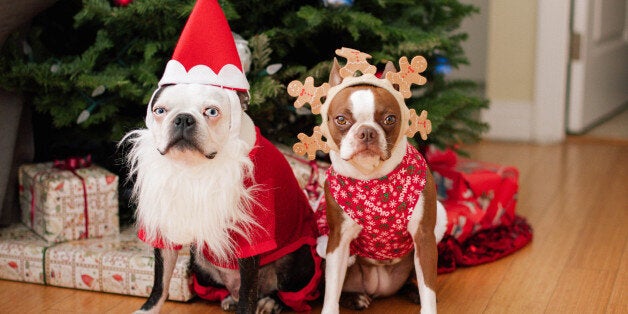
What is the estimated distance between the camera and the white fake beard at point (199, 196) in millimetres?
1536

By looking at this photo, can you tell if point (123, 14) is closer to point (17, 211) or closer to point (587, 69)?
point (17, 211)

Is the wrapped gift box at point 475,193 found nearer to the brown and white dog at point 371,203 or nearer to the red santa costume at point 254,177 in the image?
the brown and white dog at point 371,203

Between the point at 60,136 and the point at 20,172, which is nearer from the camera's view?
the point at 20,172

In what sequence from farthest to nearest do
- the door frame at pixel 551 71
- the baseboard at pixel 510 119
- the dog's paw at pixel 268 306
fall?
the baseboard at pixel 510 119 < the door frame at pixel 551 71 < the dog's paw at pixel 268 306

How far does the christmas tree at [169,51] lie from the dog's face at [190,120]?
40 cm

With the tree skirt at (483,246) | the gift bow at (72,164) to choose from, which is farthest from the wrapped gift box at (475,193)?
the gift bow at (72,164)

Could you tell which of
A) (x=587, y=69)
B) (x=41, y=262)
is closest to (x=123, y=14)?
(x=41, y=262)

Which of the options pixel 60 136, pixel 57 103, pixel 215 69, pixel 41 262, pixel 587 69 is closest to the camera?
pixel 215 69

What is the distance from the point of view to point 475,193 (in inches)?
88.9

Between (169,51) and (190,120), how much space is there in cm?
70

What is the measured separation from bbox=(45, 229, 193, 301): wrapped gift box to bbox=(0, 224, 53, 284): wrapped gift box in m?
0.02

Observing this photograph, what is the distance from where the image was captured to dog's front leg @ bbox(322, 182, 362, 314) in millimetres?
1629

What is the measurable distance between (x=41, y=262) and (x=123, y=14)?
65 cm

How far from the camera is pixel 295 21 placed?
2145 millimetres
